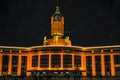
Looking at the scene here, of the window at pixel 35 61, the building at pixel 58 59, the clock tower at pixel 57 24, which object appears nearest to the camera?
the building at pixel 58 59

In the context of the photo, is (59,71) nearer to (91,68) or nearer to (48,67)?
(48,67)

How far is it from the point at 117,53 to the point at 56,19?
42.7 m

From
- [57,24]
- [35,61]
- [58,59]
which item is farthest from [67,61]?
[57,24]

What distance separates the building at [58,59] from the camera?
454ft

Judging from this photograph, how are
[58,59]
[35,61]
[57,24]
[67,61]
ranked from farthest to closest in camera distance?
[57,24] < [35,61] < [67,61] < [58,59]

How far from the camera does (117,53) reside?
14438 cm

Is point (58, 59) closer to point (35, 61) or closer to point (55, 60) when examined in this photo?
point (55, 60)

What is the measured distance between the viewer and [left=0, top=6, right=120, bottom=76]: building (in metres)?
138

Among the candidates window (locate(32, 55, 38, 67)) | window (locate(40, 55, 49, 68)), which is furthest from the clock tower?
window (locate(40, 55, 49, 68))

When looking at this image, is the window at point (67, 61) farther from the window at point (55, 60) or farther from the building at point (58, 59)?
the window at point (55, 60)

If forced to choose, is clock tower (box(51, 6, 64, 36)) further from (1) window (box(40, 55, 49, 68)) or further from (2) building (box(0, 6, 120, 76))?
(1) window (box(40, 55, 49, 68))

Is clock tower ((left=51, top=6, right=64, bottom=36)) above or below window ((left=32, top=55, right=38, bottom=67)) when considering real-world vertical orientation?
above

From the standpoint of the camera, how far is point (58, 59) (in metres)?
139

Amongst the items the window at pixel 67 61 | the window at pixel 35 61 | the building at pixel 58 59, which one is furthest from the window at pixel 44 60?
the window at pixel 67 61
